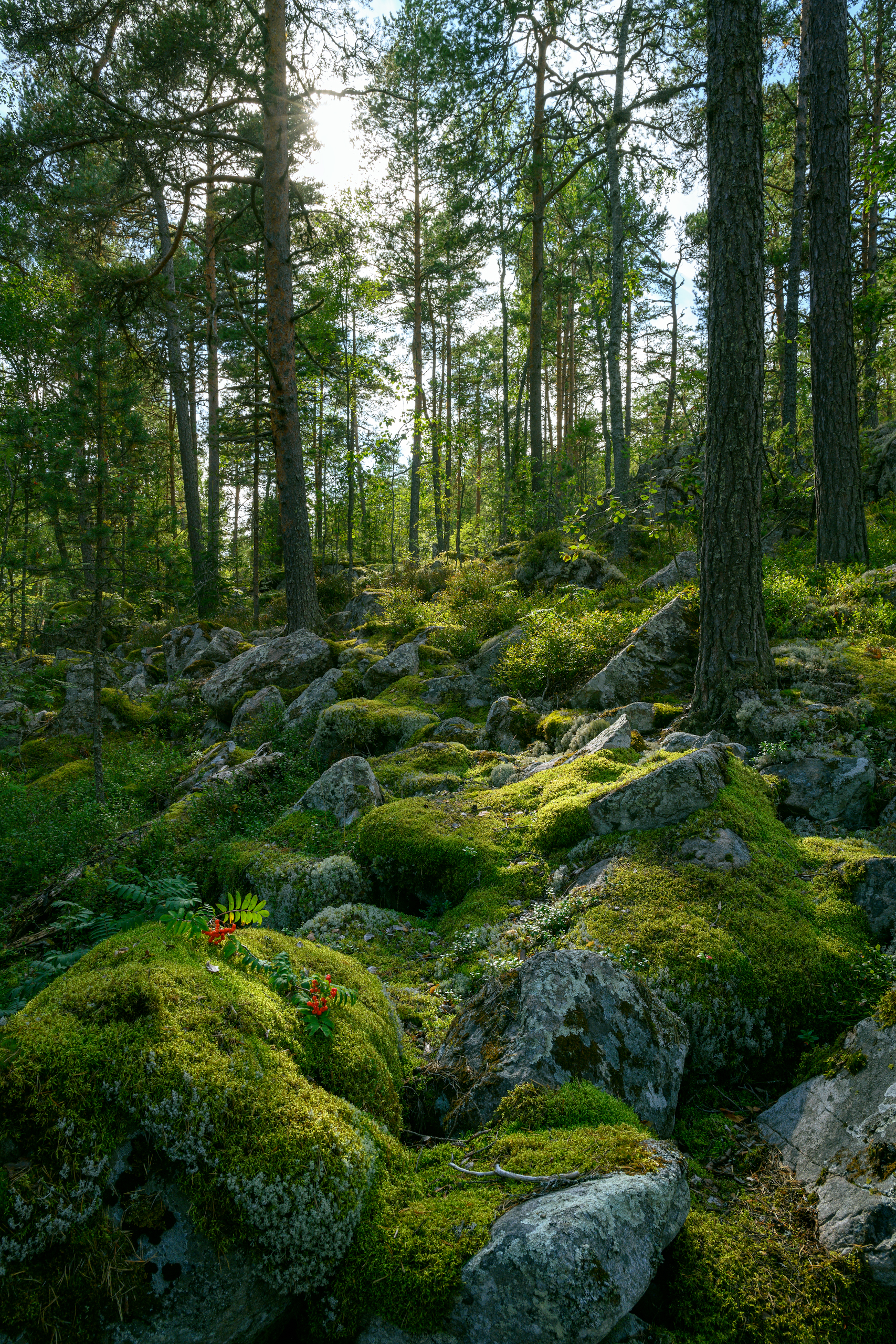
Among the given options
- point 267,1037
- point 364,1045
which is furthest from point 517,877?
point 267,1037

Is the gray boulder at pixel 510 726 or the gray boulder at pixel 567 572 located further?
the gray boulder at pixel 567 572

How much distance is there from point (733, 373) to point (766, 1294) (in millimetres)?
6261

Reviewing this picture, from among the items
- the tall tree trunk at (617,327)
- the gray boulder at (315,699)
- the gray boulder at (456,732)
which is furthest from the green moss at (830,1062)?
the tall tree trunk at (617,327)

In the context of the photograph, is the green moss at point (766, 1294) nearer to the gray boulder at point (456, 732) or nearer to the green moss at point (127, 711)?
the gray boulder at point (456, 732)

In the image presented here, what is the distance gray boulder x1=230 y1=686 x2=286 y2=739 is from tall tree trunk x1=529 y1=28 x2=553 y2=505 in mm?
8443

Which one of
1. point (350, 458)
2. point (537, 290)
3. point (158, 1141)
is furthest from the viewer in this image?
point (537, 290)

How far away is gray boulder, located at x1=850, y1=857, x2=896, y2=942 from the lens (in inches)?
145

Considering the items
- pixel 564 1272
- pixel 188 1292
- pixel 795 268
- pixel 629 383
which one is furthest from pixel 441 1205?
A: pixel 629 383

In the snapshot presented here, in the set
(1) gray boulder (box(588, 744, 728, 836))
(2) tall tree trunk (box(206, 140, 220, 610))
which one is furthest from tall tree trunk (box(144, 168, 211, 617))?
(1) gray boulder (box(588, 744, 728, 836))

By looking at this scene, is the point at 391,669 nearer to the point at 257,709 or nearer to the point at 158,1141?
the point at 257,709

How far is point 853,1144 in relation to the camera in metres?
2.55

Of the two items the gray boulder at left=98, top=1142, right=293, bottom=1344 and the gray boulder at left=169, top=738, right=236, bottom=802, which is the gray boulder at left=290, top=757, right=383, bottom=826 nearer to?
the gray boulder at left=169, top=738, right=236, bottom=802

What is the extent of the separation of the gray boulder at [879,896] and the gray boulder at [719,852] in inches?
23.8

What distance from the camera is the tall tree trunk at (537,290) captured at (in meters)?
16.1
